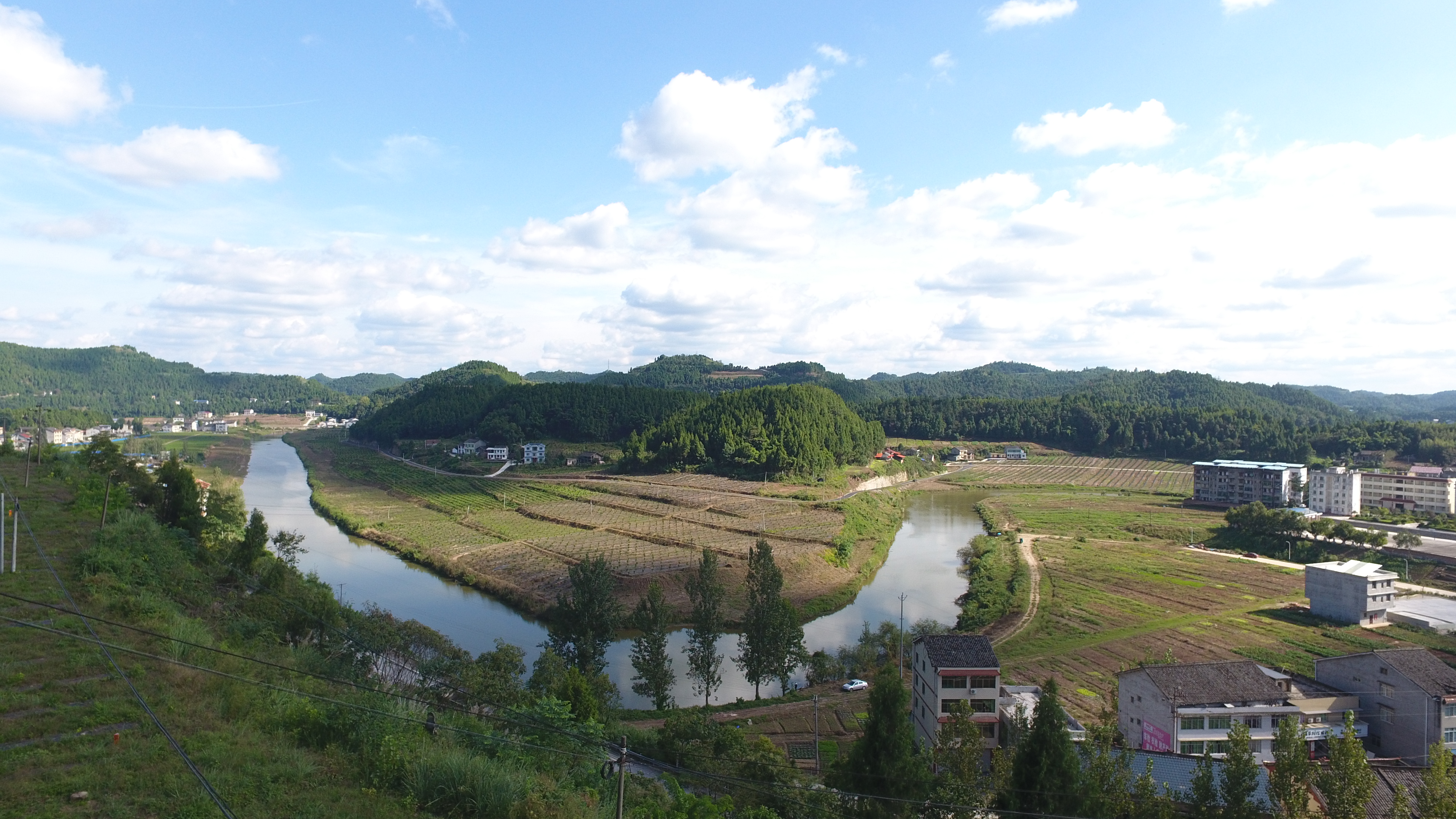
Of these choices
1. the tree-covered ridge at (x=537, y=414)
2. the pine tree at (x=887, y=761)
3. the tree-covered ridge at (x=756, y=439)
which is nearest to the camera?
the pine tree at (x=887, y=761)

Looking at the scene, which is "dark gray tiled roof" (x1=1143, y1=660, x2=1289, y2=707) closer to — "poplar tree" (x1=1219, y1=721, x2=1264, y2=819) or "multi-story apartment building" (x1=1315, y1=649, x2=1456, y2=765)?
"multi-story apartment building" (x1=1315, y1=649, x2=1456, y2=765)

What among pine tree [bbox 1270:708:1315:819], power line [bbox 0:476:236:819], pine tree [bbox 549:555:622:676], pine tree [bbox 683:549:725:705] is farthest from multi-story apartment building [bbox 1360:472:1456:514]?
power line [bbox 0:476:236:819]

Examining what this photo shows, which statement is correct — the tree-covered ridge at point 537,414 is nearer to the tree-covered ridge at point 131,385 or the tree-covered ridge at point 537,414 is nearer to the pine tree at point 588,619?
the pine tree at point 588,619

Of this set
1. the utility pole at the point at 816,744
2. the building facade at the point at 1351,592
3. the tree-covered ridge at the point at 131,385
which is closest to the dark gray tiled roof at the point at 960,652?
the utility pole at the point at 816,744

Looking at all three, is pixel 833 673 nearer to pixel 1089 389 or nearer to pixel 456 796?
pixel 456 796

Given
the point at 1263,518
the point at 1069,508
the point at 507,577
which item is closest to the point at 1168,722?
the point at 507,577
